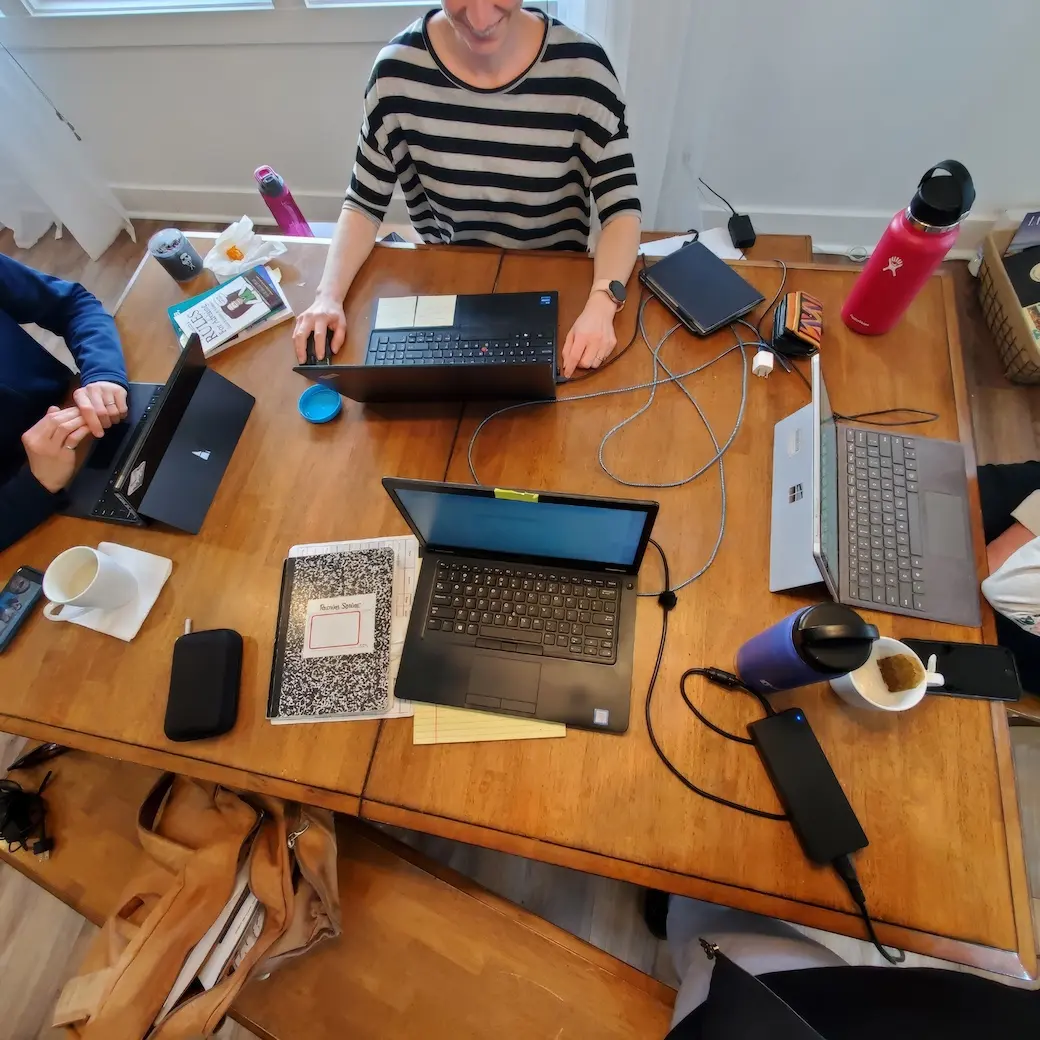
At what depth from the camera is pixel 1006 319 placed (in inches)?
72.9

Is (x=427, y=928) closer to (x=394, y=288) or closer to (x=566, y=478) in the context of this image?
(x=566, y=478)

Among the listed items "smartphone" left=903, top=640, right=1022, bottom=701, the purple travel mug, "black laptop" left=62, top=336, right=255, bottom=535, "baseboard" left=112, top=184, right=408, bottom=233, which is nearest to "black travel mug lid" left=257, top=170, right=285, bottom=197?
"black laptop" left=62, top=336, right=255, bottom=535

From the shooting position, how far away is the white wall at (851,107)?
57.4 inches

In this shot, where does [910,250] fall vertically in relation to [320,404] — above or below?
above

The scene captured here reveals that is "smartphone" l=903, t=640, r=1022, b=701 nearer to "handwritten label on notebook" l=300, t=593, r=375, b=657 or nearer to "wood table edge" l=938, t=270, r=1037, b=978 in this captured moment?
"wood table edge" l=938, t=270, r=1037, b=978

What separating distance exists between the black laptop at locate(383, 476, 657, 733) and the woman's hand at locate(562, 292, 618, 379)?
373mm

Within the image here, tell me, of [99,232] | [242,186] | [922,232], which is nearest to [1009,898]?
[922,232]

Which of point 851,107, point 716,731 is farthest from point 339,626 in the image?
point 851,107

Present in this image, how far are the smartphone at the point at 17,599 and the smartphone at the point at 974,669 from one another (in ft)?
4.40

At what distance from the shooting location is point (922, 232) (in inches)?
34.8

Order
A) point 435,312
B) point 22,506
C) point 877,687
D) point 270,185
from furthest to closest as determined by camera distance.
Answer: point 270,185 → point 435,312 → point 22,506 → point 877,687

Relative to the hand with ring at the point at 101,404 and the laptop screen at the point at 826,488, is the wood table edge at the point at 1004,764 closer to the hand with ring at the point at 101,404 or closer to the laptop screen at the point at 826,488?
the laptop screen at the point at 826,488

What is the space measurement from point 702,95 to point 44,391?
1.69 meters

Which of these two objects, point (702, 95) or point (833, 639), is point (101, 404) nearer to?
point (833, 639)
